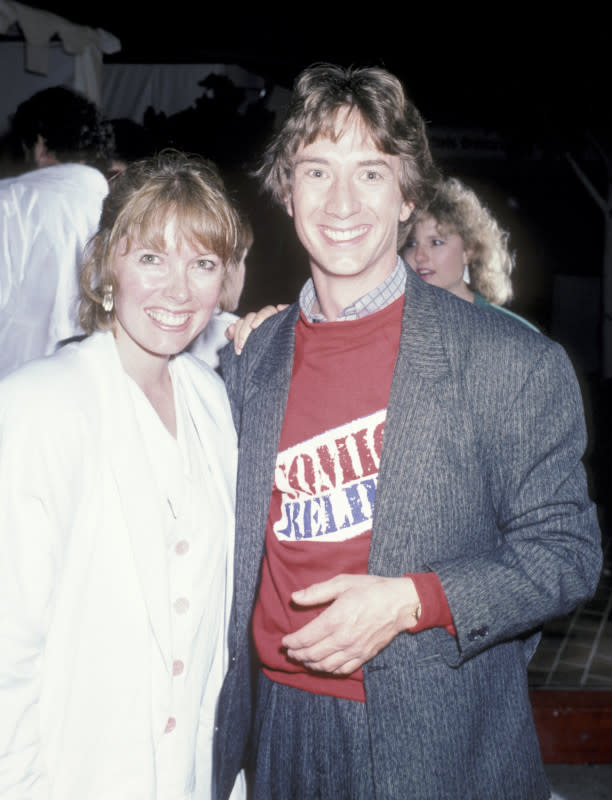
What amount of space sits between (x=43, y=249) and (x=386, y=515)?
6.93 ft

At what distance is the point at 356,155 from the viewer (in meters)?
1.97

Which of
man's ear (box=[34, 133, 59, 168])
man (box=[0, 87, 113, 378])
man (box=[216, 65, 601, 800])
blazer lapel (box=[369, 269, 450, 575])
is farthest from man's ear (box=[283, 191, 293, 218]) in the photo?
man's ear (box=[34, 133, 59, 168])

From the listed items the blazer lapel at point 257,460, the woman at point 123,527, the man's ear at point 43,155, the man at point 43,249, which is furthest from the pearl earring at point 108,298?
the man's ear at point 43,155

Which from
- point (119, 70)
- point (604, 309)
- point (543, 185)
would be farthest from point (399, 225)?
point (543, 185)

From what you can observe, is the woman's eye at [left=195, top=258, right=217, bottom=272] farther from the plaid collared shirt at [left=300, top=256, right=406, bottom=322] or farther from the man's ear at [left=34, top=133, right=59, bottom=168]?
the man's ear at [left=34, top=133, right=59, bottom=168]

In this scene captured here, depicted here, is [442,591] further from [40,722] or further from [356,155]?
[356,155]

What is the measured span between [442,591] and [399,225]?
3.75 feet

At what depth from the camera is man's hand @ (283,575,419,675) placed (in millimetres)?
1499

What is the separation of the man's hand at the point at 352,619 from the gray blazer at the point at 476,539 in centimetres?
9

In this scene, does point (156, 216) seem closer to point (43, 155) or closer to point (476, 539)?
point (476, 539)

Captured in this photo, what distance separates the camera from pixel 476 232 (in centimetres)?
397

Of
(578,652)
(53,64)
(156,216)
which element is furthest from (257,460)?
(53,64)

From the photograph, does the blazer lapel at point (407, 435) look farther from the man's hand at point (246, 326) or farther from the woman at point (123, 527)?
the man's hand at point (246, 326)

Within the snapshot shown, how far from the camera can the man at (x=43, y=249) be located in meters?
3.11
